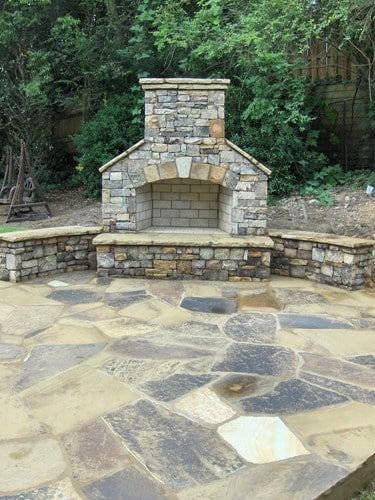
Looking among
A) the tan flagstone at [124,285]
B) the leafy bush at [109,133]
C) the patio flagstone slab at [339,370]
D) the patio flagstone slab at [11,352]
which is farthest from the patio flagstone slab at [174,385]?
the leafy bush at [109,133]

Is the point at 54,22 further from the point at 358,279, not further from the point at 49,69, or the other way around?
the point at 358,279

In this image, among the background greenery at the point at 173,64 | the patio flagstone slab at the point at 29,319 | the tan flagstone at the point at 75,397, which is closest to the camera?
the tan flagstone at the point at 75,397

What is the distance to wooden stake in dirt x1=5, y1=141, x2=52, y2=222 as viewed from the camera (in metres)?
8.71

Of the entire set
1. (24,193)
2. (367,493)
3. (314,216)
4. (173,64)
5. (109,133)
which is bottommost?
(367,493)

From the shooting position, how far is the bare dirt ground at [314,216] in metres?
6.66

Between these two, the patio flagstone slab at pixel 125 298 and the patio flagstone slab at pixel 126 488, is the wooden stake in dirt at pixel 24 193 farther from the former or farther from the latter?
the patio flagstone slab at pixel 126 488

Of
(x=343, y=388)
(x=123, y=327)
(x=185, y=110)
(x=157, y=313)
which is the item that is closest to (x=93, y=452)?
(x=343, y=388)

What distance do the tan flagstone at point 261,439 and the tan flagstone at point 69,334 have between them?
5.32ft

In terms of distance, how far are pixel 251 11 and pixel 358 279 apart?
201 inches

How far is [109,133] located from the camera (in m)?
9.42

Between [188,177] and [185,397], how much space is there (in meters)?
3.58

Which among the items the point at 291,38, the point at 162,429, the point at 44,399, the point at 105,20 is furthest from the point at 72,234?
the point at 105,20

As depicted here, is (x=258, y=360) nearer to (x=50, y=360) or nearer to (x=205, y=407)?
(x=205, y=407)

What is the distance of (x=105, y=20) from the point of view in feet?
32.4
